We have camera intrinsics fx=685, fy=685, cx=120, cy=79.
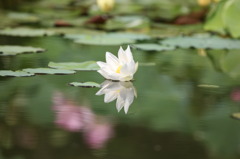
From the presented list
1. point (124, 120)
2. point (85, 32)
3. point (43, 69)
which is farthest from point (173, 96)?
point (85, 32)

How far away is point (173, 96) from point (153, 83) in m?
0.22

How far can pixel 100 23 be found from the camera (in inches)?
181

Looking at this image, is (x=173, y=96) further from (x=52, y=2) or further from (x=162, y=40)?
(x=52, y=2)

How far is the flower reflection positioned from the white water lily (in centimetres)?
2

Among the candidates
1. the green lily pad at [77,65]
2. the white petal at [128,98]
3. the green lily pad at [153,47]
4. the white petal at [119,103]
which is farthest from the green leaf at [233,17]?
the white petal at [119,103]

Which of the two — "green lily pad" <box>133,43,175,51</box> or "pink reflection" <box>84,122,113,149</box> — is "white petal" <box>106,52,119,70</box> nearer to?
"pink reflection" <box>84,122,113,149</box>

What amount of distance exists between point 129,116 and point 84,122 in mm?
141

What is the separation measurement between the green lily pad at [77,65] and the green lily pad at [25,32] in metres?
1.16

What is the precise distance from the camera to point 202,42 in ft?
11.8

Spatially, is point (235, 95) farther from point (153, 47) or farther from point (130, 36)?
point (130, 36)

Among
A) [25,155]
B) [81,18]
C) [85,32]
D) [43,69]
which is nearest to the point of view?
[25,155]

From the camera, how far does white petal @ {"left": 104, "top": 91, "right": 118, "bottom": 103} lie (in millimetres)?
2074

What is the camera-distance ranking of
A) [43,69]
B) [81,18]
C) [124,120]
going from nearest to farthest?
[124,120]
[43,69]
[81,18]

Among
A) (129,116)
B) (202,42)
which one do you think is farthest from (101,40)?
(129,116)
